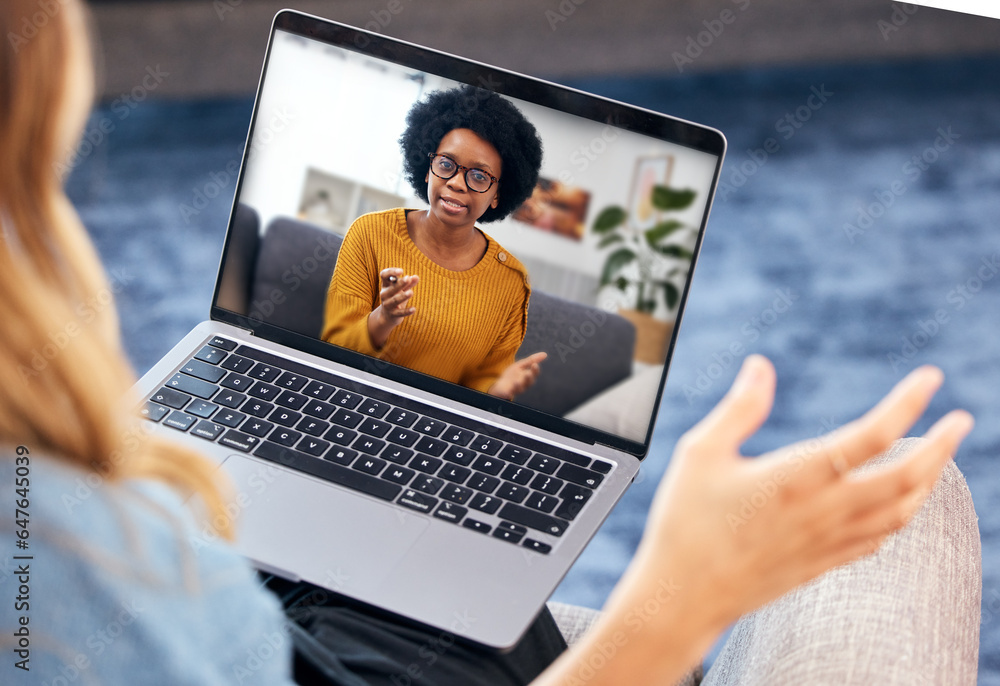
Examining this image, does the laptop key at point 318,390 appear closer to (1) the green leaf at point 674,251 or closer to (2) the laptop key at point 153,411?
(2) the laptop key at point 153,411

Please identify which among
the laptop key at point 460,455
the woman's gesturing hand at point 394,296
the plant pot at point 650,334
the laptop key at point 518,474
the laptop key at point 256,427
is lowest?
the laptop key at point 256,427

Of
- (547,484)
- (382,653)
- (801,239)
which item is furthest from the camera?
(801,239)

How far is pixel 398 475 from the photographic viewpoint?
74 cm

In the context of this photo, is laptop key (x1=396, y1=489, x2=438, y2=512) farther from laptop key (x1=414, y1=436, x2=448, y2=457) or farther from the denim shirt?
the denim shirt

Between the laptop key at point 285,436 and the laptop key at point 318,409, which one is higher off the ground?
the laptop key at point 318,409

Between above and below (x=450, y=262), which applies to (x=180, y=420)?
below

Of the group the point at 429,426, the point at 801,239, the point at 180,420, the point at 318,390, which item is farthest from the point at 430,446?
the point at 801,239

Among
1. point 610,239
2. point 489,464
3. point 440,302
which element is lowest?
point 489,464

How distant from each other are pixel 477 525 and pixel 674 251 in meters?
0.29

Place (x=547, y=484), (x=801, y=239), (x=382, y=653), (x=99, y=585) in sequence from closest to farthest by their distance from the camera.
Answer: (x=99, y=585), (x=382, y=653), (x=547, y=484), (x=801, y=239)

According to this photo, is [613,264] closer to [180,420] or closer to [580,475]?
[580,475]

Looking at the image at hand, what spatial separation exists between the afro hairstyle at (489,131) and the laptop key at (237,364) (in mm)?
243

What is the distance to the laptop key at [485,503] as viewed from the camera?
725 millimetres

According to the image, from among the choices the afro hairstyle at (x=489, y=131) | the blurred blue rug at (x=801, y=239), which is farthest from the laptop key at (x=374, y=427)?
the blurred blue rug at (x=801, y=239)
